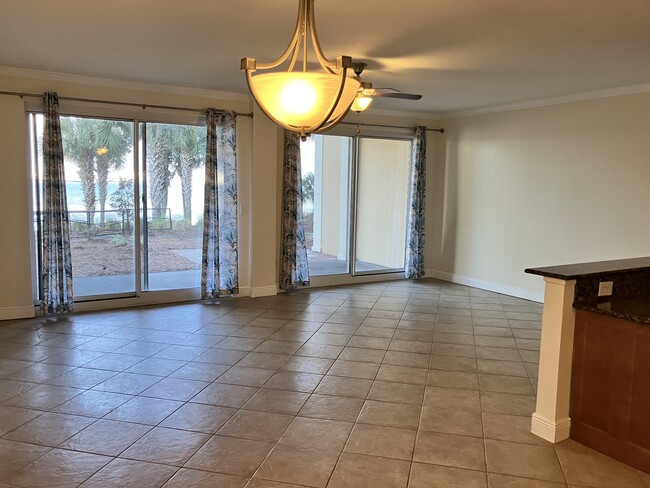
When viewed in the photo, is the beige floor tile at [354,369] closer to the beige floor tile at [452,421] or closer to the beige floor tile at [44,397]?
the beige floor tile at [452,421]

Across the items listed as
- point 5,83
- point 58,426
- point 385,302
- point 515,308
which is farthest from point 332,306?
point 5,83

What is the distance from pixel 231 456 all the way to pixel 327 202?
4793mm

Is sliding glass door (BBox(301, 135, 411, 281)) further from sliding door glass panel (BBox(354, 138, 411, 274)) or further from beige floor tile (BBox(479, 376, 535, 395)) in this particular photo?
beige floor tile (BBox(479, 376, 535, 395))

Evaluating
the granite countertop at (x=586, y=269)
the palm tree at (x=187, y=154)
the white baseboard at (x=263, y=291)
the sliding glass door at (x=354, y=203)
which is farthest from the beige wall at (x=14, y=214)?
the granite countertop at (x=586, y=269)

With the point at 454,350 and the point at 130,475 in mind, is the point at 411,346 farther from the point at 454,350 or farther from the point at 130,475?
the point at 130,475

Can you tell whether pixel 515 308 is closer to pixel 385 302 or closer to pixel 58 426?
pixel 385 302

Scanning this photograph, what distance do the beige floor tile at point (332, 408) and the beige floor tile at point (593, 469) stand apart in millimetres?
1194

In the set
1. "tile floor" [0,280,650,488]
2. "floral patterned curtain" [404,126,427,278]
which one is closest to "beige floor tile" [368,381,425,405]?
"tile floor" [0,280,650,488]

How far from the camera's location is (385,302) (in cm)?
634

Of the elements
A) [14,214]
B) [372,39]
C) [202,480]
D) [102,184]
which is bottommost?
[202,480]

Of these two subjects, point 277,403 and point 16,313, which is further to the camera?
point 16,313

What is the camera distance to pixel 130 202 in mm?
5762

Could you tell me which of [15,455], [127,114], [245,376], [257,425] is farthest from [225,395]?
[127,114]

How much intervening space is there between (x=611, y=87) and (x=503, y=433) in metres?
3.94
